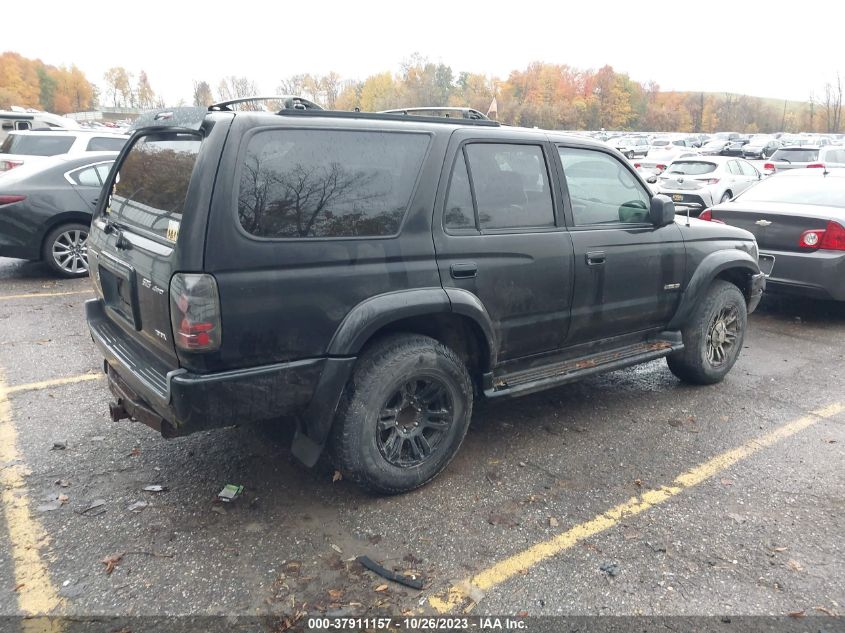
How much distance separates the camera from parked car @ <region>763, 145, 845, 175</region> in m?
19.4

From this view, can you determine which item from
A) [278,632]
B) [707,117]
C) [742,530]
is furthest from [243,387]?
[707,117]

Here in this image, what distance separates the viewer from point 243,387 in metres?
2.96

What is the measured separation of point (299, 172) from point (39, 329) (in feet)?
14.6

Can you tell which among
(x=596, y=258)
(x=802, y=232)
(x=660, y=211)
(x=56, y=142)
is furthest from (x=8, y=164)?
(x=802, y=232)

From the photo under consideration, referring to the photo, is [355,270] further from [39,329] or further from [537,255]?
[39,329]

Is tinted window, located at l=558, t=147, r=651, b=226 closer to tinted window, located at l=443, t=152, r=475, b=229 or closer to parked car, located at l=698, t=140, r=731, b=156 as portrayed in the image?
tinted window, located at l=443, t=152, r=475, b=229

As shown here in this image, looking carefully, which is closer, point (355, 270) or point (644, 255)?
point (355, 270)

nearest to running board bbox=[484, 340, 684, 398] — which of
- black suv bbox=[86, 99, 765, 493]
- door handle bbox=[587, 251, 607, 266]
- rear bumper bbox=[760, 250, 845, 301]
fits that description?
black suv bbox=[86, 99, 765, 493]

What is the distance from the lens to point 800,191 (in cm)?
768

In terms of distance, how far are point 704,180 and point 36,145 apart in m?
13.3

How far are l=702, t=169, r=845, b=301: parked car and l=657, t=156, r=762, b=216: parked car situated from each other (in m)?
6.08

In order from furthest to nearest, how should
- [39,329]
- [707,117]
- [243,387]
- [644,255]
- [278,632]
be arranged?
[707,117], [39,329], [644,255], [243,387], [278,632]

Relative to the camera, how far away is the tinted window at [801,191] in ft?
24.1

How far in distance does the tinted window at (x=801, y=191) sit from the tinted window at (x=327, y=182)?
232 inches
